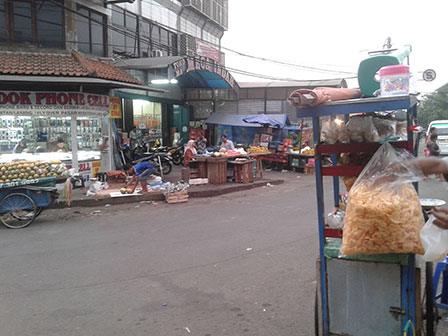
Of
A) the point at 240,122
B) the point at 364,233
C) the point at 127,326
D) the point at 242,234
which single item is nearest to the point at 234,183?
the point at 242,234

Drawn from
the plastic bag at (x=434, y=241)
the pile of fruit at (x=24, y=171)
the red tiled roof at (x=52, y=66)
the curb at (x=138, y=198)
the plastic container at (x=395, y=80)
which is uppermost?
the red tiled roof at (x=52, y=66)

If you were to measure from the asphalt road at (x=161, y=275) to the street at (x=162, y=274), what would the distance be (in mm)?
12

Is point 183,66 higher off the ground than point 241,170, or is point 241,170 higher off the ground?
point 183,66

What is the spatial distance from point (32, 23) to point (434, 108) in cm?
Answer: 4839

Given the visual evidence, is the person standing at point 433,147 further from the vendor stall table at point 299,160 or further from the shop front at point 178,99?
the shop front at point 178,99

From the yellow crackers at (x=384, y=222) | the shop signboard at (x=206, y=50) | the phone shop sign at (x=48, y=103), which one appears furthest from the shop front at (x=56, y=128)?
the shop signboard at (x=206, y=50)

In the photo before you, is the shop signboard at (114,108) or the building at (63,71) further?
the shop signboard at (114,108)

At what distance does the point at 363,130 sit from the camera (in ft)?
9.99

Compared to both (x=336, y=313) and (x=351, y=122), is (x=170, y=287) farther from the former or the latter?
(x=351, y=122)

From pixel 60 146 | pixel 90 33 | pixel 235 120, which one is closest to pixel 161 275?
pixel 60 146

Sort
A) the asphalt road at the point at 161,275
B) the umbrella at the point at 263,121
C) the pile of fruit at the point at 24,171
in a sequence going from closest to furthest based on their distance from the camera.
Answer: the asphalt road at the point at 161,275 < the pile of fruit at the point at 24,171 < the umbrella at the point at 263,121

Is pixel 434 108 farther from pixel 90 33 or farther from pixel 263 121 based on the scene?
pixel 90 33

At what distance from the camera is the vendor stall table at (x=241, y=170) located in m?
13.0

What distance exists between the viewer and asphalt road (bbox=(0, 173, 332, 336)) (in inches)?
151
